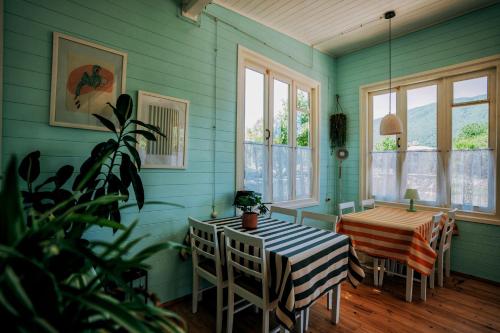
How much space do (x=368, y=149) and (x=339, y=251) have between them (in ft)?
8.71

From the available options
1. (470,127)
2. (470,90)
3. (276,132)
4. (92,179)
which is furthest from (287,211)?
(470,90)

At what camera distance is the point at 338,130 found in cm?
436

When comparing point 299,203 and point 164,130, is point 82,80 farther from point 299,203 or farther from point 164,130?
point 299,203

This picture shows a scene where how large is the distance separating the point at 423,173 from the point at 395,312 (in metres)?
2.06

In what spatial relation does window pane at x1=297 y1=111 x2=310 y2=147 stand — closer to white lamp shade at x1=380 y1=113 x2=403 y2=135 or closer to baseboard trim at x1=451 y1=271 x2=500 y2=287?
white lamp shade at x1=380 y1=113 x2=403 y2=135

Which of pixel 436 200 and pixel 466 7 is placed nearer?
pixel 466 7

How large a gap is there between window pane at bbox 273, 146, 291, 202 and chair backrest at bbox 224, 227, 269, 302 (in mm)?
1627

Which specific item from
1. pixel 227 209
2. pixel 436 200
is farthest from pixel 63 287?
pixel 436 200

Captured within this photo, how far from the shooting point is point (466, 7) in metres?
3.10

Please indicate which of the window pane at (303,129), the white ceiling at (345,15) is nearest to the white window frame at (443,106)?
the white ceiling at (345,15)

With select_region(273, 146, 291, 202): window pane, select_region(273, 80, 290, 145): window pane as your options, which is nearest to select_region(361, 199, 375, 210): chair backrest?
select_region(273, 146, 291, 202): window pane

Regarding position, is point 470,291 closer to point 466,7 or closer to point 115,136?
point 466,7

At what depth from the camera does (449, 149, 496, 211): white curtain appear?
310 centimetres

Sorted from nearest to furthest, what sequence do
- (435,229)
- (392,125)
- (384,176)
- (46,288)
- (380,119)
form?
(46,288) → (435,229) → (392,125) → (384,176) → (380,119)
